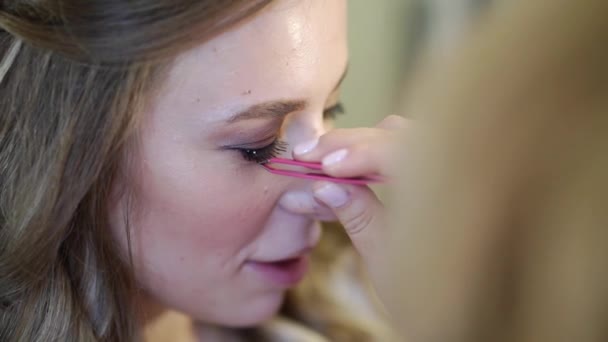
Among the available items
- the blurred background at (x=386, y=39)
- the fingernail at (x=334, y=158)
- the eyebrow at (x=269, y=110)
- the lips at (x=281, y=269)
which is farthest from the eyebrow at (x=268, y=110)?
the blurred background at (x=386, y=39)

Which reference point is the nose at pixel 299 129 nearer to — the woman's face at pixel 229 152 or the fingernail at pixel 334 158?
the woman's face at pixel 229 152

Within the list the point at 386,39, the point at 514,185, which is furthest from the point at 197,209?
the point at 386,39

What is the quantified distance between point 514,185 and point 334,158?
0.89ft

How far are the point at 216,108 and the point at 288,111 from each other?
8 cm

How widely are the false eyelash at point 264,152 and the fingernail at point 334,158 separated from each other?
0.40 ft

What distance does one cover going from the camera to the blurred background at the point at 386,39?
1.68 metres

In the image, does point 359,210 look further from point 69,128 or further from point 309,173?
point 69,128

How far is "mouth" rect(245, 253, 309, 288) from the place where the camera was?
2.90 ft

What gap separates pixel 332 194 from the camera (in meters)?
0.70

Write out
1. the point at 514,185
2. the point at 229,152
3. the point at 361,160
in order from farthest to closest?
the point at 229,152 → the point at 361,160 → the point at 514,185

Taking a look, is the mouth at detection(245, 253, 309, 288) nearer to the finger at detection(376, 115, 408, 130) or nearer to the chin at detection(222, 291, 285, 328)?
the chin at detection(222, 291, 285, 328)

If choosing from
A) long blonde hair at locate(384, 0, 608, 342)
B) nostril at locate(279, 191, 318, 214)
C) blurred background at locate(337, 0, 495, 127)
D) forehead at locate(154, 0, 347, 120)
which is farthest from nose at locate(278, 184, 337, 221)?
blurred background at locate(337, 0, 495, 127)

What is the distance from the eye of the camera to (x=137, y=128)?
726mm

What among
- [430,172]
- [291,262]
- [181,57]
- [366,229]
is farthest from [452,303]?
[291,262]
